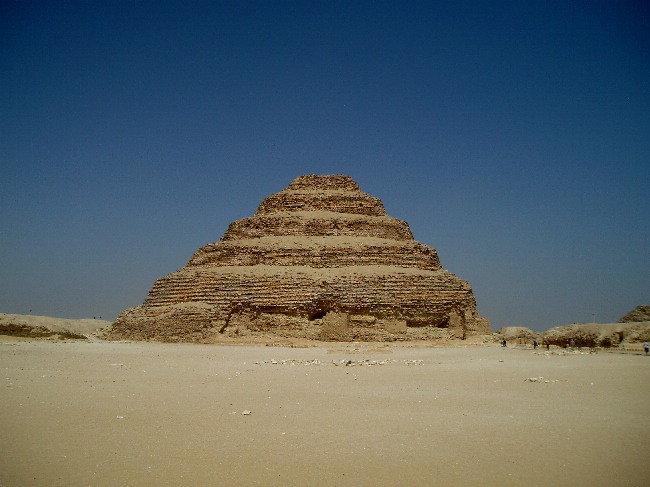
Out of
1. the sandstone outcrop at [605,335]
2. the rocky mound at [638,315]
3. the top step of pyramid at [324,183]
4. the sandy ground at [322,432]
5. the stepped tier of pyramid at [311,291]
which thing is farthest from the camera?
the top step of pyramid at [324,183]

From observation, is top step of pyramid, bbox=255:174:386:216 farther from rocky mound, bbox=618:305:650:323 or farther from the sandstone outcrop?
rocky mound, bbox=618:305:650:323

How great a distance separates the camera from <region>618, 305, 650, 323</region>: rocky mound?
37.2 metres

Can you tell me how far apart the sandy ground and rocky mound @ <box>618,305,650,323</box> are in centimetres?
2867

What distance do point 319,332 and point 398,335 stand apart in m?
5.27

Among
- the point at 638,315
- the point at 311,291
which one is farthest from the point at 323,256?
the point at 638,315

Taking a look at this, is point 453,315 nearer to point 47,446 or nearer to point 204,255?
point 204,255

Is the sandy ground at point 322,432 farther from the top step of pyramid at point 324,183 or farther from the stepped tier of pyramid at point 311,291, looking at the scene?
the top step of pyramid at point 324,183

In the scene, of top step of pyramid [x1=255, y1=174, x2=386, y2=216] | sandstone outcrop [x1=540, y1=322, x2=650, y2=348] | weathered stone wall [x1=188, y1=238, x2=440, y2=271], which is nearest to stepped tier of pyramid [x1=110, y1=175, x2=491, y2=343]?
weathered stone wall [x1=188, y1=238, x2=440, y2=271]

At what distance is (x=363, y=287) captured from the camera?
121 ft

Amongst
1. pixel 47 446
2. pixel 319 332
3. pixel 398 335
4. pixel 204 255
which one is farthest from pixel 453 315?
pixel 47 446

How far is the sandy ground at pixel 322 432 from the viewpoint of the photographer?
219 inches

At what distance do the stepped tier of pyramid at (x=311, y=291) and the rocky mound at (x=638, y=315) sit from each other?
385 inches

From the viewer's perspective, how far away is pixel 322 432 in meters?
7.31

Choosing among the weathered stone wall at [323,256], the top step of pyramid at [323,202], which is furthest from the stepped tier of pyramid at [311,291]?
the top step of pyramid at [323,202]
